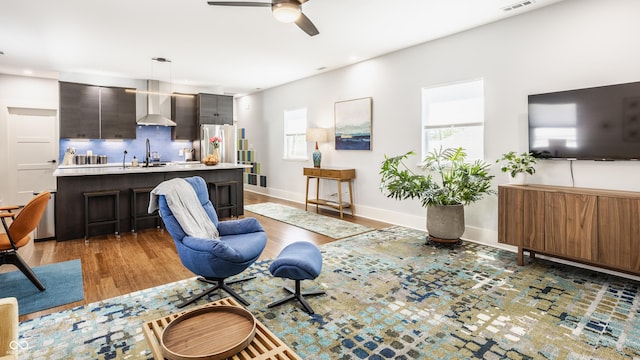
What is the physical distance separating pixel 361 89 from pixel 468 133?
2200mm

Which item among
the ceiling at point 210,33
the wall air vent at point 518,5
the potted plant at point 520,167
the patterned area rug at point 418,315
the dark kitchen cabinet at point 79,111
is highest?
the ceiling at point 210,33

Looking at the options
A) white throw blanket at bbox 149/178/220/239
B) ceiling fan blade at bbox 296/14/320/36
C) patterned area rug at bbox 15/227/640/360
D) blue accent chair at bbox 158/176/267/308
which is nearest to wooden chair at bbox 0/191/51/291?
patterned area rug at bbox 15/227/640/360

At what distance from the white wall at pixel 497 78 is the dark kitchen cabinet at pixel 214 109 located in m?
2.57

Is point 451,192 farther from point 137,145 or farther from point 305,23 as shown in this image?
point 137,145

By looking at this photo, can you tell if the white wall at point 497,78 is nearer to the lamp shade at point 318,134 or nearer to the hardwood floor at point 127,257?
the lamp shade at point 318,134

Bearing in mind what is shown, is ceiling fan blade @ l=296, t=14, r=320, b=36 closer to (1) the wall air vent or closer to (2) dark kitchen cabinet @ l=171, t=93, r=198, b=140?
(1) the wall air vent

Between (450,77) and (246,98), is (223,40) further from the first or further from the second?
(246,98)

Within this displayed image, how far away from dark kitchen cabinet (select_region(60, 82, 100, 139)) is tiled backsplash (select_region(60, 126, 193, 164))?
14.1 inches

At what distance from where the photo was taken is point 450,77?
4766 mm

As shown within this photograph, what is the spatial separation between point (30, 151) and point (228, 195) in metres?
4.71

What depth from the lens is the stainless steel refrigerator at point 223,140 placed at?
26.2ft

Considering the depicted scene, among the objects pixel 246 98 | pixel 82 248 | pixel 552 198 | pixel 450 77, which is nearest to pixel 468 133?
pixel 450 77

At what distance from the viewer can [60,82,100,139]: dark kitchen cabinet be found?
6750 mm

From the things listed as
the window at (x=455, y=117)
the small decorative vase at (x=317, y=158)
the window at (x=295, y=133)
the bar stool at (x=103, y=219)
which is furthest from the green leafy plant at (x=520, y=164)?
the bar stool at (x=103, y=219)
